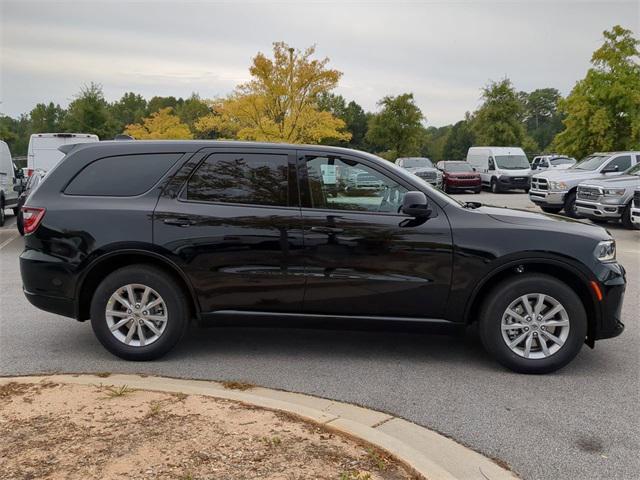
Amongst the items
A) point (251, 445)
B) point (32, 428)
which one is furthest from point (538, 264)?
point (32, 428)

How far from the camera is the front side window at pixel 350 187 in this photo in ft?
16.3

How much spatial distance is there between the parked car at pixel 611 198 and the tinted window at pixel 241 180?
12190 mm

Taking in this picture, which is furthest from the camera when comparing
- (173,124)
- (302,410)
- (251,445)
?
(173,124)

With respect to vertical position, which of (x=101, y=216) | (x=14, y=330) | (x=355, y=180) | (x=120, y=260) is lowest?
(x=14, y=330)

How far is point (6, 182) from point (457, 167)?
21.9 meters

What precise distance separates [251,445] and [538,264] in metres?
2.83

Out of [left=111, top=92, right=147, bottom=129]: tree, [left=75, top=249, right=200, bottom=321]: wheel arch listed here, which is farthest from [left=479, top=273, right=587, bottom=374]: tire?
[left=111, top=92, right=147, bottom=129]: tree

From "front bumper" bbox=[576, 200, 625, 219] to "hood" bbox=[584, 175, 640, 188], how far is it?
0.50 metres

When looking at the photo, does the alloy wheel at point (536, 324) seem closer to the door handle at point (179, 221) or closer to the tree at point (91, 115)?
the door handle at point (179, 221)

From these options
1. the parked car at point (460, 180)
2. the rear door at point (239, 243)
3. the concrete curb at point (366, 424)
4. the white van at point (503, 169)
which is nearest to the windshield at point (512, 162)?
the white van at point (503, 169)

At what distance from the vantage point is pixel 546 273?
4.92 meters

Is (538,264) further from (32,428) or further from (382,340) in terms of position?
(32,428)

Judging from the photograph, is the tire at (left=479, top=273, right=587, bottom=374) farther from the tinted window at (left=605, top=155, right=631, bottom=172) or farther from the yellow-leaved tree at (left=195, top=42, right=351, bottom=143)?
the yellow-leaved tree at (left=195, top=42, right=351, bottom=143)

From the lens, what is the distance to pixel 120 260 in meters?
5.07
